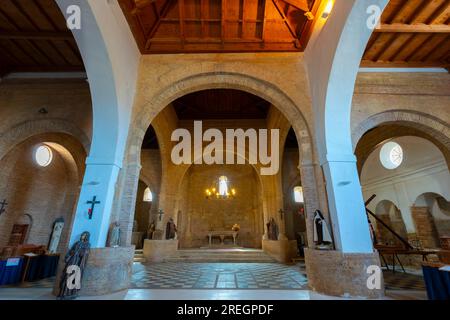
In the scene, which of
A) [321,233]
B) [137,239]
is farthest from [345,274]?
[137,239]

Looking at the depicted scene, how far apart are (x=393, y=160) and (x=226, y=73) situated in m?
9.41

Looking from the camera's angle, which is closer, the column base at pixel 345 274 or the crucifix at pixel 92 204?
the column base at pixel 345 274

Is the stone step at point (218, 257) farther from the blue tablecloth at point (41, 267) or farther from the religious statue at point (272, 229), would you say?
the blue tablecloth at point (41, 267)

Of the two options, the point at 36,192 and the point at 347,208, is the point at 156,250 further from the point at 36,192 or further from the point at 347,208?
the point at 347,208

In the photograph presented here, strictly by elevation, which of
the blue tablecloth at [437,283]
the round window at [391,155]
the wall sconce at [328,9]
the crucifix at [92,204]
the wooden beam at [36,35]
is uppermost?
the wall sconce at [328,9]

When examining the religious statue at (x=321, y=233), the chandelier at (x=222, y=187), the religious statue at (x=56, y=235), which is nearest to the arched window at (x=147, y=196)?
the chandelier at (x=222, y=187)

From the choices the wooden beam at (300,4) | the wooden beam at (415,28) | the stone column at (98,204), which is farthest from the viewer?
the wooden beam at (300,4)

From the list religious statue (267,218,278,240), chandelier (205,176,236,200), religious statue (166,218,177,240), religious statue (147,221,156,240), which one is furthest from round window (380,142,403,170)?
religious statue (147,221,156,240)

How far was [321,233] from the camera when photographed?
476cm

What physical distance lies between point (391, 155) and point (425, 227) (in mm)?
3460

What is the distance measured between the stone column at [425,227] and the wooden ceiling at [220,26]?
344 inches

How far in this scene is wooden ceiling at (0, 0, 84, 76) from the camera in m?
5.34

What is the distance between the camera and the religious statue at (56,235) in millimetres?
9898
